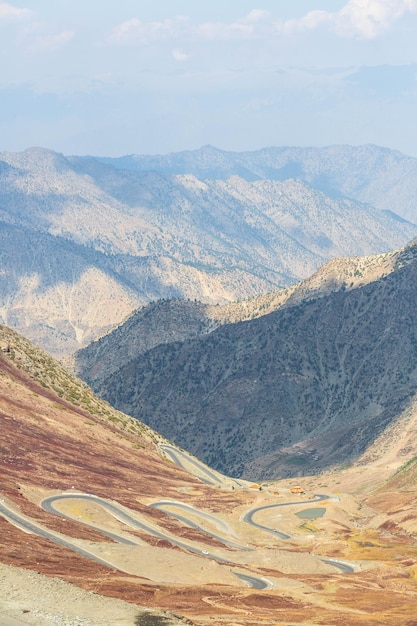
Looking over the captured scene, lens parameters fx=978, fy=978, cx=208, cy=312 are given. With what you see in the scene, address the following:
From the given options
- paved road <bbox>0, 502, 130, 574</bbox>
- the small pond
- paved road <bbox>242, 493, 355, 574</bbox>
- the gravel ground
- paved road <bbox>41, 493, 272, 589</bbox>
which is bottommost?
the small pond

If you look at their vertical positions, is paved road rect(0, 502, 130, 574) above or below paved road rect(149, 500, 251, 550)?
above

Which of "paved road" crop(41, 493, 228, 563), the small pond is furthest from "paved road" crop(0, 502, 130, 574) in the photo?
the small pond

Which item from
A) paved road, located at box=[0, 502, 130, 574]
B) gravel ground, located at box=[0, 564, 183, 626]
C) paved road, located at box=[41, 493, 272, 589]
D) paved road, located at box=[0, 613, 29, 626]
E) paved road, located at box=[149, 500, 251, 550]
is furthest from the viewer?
paved road, located at box=[149, 500, 251, 550]

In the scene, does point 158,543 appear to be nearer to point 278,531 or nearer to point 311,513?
point 278,531

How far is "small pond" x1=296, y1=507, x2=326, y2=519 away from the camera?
187875 millimetres

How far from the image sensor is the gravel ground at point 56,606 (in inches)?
2520

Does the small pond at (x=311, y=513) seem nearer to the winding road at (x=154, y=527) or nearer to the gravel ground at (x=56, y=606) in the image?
the winding road at (x=154, y=527)

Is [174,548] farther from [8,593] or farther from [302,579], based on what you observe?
[8,593]

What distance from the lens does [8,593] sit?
6944 centimetres

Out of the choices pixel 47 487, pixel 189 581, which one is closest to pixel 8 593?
pixel 189 581

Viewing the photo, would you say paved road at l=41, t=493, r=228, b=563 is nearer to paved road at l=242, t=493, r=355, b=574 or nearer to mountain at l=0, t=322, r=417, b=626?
mountain at l=0, t=322, r=417, b=626

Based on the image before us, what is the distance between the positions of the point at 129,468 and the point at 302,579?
6623 cm

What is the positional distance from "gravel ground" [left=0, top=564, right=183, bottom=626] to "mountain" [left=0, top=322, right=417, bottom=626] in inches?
5.5

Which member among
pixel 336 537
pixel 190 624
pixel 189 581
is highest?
pixel 190 624
